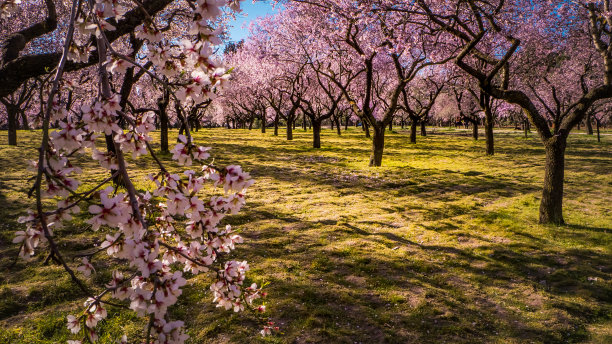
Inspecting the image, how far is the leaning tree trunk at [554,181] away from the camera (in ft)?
29.8

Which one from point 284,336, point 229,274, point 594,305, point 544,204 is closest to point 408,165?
point 544,204

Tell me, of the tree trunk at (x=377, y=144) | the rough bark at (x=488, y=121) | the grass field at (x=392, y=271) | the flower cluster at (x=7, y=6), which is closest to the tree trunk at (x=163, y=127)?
the grass field at (x=392, y=271)

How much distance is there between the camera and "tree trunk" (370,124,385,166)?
17484 mm

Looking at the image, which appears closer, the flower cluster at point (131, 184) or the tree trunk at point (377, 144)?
the flower cluster at point (131, 184)

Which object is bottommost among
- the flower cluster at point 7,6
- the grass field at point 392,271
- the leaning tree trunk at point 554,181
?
the grass field at point 392,271

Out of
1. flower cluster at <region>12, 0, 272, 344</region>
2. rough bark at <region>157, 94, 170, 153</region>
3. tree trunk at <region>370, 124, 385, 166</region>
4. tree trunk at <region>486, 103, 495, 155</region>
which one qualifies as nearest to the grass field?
flower cluster at <region>12, 0, 272, 344</region>

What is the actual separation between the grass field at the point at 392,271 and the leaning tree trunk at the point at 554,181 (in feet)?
1.31

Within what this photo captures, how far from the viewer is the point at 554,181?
30.3ft

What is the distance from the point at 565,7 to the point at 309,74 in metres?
18.8

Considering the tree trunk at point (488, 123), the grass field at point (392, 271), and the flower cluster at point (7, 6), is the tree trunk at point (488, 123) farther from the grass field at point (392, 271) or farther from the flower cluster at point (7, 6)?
the flower cluster at point (7, 6)

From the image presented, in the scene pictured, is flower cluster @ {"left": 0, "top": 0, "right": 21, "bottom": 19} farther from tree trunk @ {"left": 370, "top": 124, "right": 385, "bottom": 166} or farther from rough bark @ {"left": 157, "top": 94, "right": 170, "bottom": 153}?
rough bark @ {"left": 157, "top": 94, "right": 170, "bottom": 153}

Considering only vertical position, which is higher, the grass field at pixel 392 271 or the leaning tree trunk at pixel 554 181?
the leaning tree trunk at pixel 554 181

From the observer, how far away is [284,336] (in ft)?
15.6

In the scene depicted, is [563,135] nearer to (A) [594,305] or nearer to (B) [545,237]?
(B) [545,237]
